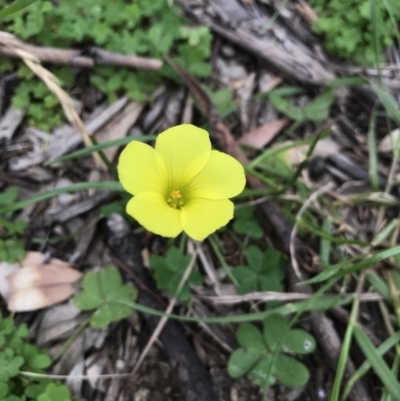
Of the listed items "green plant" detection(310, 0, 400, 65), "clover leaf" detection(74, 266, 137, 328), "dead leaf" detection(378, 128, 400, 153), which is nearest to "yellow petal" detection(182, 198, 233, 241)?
"clover leaf" detection(74, 266, 137, 328)

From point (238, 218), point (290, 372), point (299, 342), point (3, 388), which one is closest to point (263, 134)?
point (238, 218)

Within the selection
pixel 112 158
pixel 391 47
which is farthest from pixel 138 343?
pixel 391 47

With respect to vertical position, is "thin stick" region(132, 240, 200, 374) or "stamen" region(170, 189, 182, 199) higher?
"stamen" region(170, 189, 182, 199)

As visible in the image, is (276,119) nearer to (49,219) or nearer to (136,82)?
(136,82)

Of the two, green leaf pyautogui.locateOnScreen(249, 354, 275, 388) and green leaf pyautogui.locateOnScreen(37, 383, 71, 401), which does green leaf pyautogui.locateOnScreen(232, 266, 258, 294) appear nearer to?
green leaf pyautogui.locateOnScreen(249, 354, 275, 388)

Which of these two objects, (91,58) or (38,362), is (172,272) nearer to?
(38,362)

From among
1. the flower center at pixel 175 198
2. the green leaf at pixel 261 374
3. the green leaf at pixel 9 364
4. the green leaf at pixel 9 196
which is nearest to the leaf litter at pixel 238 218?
the green leaf at pixel 261 374
